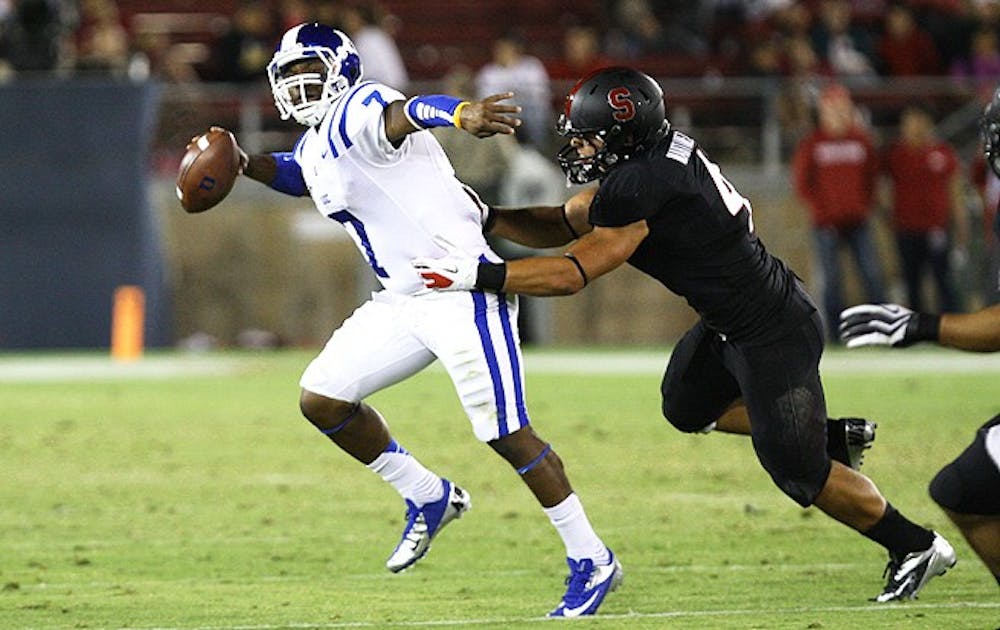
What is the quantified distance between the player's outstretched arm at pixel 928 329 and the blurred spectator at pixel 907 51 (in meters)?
12.6

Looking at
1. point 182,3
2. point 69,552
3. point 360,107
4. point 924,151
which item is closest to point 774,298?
point 360,107

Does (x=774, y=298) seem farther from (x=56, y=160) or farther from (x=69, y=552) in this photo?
(x=56, y=160)

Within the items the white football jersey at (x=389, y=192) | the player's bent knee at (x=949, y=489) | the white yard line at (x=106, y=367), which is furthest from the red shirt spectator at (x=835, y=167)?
the player's bent knee at (x=949, y=489)

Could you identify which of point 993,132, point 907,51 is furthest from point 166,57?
point 993,132

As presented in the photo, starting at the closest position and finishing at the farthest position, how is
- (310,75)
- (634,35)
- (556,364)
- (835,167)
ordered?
(310,75)
(556,364)
(835,167)
(634,35)

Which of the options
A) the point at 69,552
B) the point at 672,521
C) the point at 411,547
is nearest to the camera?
the point at 411,547

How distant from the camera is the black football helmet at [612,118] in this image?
5766mm

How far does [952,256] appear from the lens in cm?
1686

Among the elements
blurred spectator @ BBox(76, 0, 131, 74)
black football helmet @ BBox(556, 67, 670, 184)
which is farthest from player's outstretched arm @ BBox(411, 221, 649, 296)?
blurred spectator @ BBox(76, 0, 131, 74)

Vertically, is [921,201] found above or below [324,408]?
below

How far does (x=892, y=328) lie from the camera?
5.02m

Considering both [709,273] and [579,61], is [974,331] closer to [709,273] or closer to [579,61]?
[709,273]

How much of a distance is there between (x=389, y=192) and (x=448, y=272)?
493mm

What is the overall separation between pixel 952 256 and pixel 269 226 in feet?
19.3
